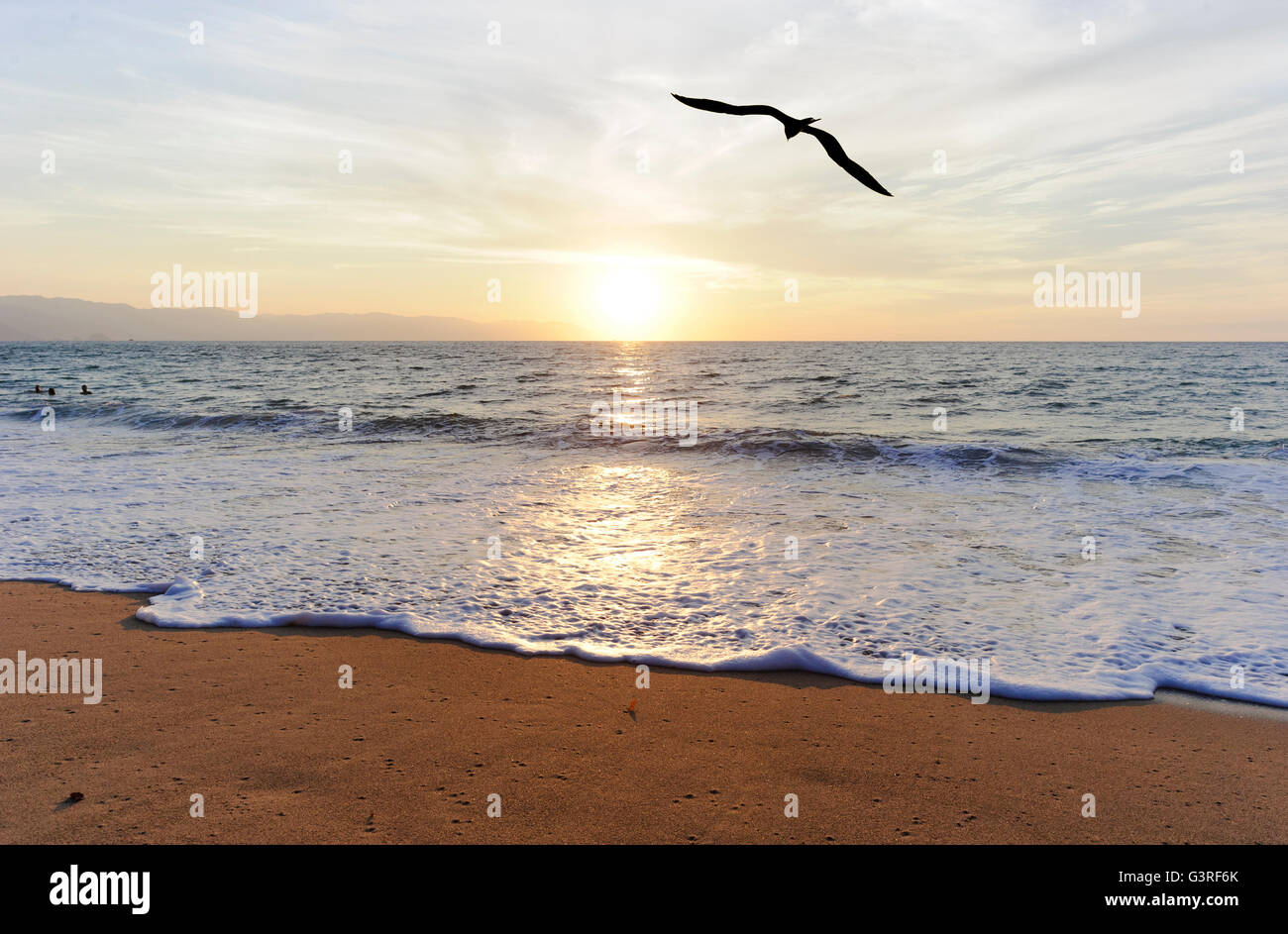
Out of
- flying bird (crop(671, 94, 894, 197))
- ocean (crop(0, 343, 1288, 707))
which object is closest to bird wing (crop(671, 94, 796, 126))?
flying bird (crop(671, 94, 894, 197))

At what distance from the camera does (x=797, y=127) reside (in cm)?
227

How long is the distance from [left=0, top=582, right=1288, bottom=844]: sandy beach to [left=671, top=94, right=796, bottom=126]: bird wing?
300cm

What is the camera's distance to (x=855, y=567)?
7582 mm

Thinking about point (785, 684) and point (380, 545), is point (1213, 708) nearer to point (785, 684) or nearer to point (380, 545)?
point (785, 684)

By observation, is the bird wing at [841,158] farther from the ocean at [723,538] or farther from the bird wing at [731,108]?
the ocean at [723,538]

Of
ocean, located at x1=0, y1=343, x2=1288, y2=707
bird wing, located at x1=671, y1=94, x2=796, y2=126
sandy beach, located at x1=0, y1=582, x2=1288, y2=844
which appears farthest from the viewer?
ocean, located at x1=0, y1=343, x2=1288, y2=707

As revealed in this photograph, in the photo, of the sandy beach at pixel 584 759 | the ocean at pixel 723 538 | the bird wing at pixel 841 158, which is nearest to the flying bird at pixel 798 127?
the bird wing at pixel 841 158

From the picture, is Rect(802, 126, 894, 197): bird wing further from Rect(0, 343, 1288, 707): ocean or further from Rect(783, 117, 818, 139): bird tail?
Rect(0, 343, 1288, 707): ocean

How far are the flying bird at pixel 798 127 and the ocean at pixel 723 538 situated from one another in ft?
12.6

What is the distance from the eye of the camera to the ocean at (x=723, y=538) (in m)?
5.81

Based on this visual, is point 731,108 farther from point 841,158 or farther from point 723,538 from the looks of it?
point 723,538

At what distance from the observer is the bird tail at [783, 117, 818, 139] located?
2.26 meters

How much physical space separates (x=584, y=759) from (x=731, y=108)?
3321 mm

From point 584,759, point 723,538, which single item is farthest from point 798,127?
point 723,538
